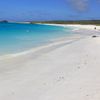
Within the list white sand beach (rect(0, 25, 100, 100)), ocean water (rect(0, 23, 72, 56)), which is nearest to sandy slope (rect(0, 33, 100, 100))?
white sand beach (rect(0, 25, 100, 100))

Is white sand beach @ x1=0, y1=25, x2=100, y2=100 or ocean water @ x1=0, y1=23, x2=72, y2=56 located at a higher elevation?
white sand beach @ x1=0, y1=25, x2=100, y2=100

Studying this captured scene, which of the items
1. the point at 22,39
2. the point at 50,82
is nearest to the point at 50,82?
the point at 50,82

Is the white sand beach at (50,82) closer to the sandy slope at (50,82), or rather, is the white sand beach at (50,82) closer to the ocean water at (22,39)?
the sandy slope at (50,82)

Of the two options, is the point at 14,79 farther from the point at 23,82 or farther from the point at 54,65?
the point at 54,65

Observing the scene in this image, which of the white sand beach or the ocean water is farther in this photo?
the ocean water

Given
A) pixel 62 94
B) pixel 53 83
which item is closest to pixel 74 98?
pixel 62 94

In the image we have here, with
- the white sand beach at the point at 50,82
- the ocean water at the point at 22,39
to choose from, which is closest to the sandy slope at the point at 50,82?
the white sand beach at the point at 50,82

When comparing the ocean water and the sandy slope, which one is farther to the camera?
the ocean water

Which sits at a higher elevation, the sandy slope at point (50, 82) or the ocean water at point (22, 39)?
the sandy slope at point (50, 82)

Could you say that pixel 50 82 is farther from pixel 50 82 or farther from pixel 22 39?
pixel 22 39

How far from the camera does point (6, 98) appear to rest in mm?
6324

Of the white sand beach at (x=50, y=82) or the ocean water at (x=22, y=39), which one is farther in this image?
the ocean water at (x=22, y=39)

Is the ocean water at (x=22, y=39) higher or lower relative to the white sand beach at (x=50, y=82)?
lower

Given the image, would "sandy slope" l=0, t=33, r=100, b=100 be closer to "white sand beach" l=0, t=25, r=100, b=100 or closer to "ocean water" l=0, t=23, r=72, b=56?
"white sand beach" l=0, t=25, r=100, b=100
